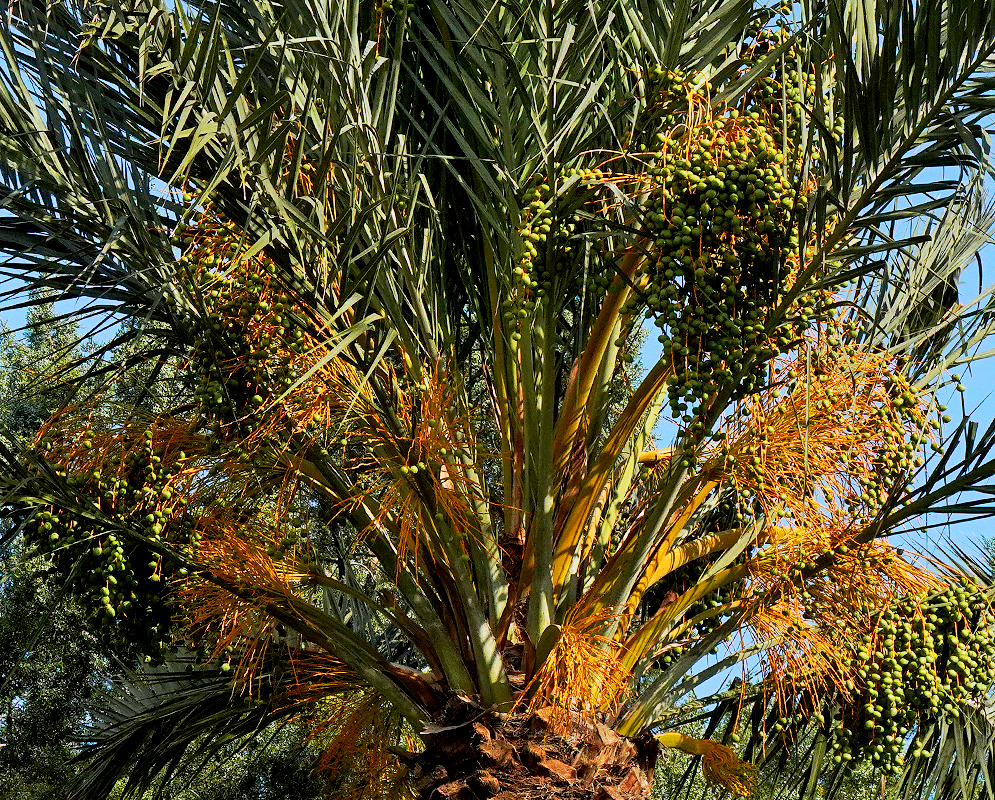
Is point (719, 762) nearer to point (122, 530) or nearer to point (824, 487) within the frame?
point (824, 487)

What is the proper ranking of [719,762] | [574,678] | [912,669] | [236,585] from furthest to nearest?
[719,762], [912,669], [236,585], [574,678]

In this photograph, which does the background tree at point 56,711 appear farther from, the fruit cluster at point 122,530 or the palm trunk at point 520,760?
the palm trunk at point 520,760

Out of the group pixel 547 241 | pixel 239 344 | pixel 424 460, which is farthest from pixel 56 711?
pixel 547 241

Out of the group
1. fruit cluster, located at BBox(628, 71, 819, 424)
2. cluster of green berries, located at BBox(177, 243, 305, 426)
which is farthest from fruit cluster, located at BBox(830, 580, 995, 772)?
cluster of green berries, located at BBox(177, 243, 305, 426)

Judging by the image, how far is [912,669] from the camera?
4355 mm

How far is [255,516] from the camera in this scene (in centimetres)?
465

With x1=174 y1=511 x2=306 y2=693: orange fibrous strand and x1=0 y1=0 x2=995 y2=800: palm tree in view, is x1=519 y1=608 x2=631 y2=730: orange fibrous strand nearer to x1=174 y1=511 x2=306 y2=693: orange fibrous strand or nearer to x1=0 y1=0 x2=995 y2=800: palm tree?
x1=0 y1=0 x2=995 y2=800: palm tree

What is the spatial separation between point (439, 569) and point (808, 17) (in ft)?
7.52

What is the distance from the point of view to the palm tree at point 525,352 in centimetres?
344

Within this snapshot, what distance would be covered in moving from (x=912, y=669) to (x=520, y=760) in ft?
5.06

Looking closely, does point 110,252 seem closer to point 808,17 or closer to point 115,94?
point 115,94

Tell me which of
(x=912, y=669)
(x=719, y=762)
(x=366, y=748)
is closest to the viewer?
(x=912, y=669)

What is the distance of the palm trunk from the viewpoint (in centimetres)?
386

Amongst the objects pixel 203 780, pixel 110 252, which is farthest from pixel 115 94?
pixel 203 780
